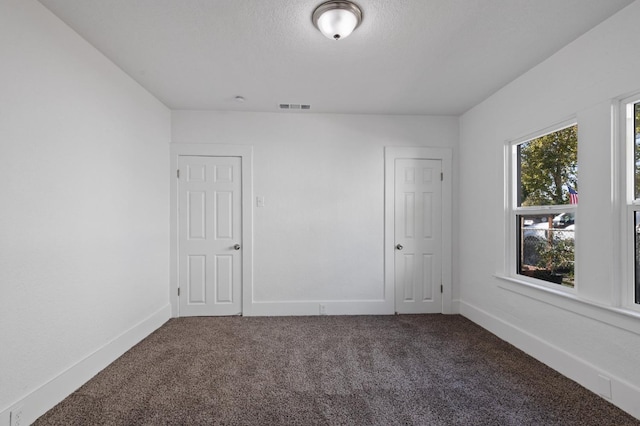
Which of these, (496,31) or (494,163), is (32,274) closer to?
(496,31)

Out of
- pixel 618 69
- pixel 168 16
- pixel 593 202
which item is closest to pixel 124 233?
pixel 168 16

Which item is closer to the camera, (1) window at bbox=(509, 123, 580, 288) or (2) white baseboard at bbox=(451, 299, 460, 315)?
(1) window at bbox=(509, 123, 580, 288)

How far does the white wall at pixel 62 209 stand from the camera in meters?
1.60

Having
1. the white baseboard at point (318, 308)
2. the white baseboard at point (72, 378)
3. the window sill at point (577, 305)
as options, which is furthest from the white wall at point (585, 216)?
the white baseboard at point (72, 378)

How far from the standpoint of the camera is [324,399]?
75.6 inches

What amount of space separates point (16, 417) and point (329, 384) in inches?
72.6

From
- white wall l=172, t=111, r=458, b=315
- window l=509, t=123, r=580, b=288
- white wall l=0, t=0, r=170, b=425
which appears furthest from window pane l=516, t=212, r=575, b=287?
white wall l=0, t=0, r=170, b=425

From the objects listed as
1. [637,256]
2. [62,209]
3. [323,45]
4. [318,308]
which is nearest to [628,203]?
[637,256]

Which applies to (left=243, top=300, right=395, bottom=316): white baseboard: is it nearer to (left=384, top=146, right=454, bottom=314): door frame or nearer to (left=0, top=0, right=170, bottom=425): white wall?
(left=384, top=146, right=454, bottom=314): door frame

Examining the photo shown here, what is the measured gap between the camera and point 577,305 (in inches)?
83.2

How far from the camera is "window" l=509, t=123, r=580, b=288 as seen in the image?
7.57 feet

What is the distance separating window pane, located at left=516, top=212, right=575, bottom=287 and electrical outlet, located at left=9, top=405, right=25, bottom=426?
3.83 meters

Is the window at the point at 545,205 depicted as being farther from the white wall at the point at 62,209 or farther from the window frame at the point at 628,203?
the white wall at the point at 62,209

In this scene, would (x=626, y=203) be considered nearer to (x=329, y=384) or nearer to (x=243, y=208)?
(x=329, y=384)
